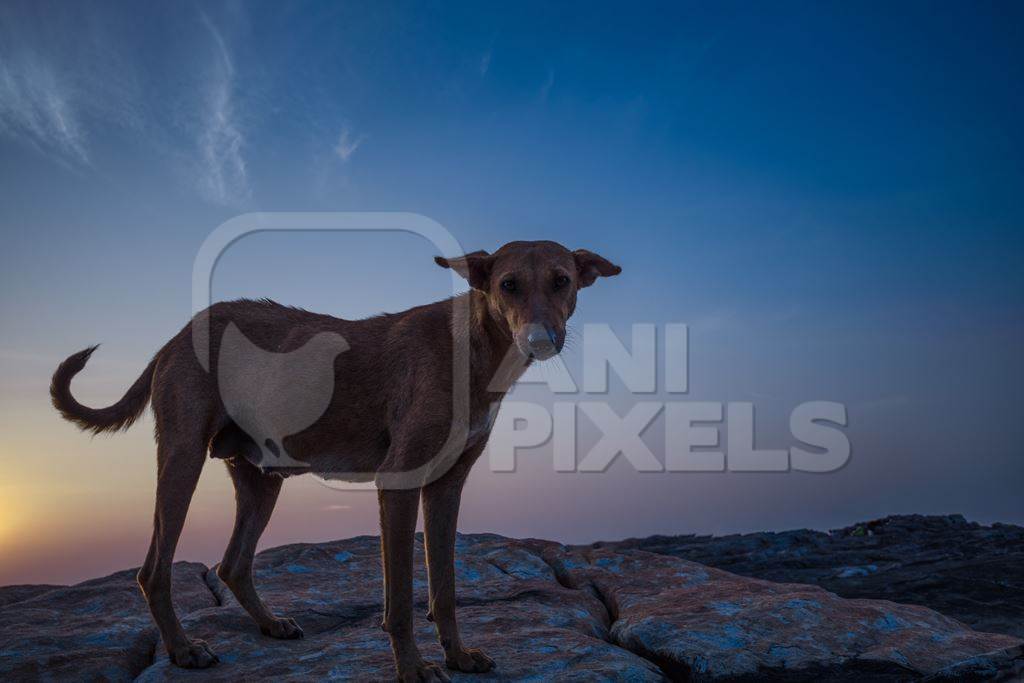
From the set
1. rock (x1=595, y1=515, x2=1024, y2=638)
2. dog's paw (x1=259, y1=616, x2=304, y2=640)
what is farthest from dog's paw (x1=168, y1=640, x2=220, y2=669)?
rock (x1=595, y1=515, x2=1024, y2=638)

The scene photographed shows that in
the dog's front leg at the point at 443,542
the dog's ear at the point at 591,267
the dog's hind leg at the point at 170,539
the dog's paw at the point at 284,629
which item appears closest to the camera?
the dog's front leg at the point at 443,542

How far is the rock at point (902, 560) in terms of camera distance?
10781 millimetres

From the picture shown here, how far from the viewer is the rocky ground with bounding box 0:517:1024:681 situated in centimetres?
599

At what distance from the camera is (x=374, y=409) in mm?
6742

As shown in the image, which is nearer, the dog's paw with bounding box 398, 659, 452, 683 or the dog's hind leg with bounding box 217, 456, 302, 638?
the dog's paw with bounding box 398, 659, 452, 683

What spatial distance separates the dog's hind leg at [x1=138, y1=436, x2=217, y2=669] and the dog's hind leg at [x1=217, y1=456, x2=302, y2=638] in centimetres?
77

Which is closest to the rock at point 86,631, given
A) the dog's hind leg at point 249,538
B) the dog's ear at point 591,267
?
the dog's hind leg at point 249,538

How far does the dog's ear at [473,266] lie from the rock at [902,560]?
27.8 feet

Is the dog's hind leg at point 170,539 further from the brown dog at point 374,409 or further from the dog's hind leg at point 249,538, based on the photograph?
the dog's hind leg at point 249,538

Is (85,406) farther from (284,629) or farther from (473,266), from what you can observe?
(473,266)

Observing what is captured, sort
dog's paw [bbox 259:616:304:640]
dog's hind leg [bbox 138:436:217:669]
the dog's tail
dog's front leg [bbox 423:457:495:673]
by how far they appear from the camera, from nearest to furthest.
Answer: dog's front leg [bbox 423:457:495:673]
dog's hind leg [bbox 138:436:217:669]
dog's paw [bbox 259:616:304:640]
the dog's tail

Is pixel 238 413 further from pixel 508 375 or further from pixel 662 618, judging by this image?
pixel 662 618

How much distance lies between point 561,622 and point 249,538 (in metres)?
3.34

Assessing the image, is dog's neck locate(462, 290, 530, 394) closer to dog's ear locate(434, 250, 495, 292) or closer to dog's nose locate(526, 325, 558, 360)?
dog's ear locate(434, 250, 495, 292)
